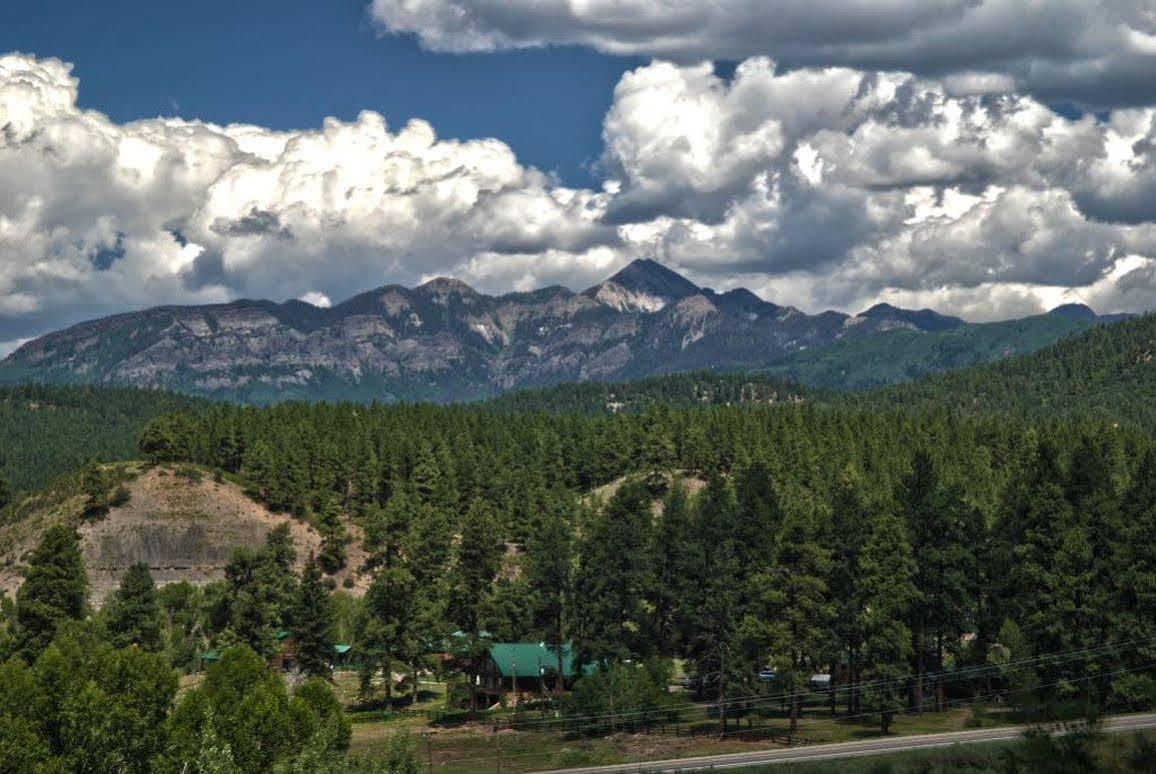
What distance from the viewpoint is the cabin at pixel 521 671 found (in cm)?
11225

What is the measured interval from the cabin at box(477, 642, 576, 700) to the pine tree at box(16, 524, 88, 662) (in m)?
38.1

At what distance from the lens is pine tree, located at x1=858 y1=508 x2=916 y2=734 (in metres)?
87.7

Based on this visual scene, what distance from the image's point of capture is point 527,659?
114 meters

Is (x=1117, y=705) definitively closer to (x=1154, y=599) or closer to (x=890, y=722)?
(x=1154, y=599)

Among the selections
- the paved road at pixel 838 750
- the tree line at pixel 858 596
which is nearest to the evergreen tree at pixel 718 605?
the tree line at pixel 858 596

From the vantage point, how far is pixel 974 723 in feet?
276

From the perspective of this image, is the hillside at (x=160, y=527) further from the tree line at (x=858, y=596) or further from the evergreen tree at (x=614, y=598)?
the evergreen tree at (x=614, y=598)

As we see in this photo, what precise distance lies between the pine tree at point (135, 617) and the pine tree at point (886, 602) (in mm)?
63192

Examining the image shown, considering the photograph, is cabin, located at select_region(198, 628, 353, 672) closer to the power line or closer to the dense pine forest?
the dense pine forest

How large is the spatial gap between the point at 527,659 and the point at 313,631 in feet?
64.4

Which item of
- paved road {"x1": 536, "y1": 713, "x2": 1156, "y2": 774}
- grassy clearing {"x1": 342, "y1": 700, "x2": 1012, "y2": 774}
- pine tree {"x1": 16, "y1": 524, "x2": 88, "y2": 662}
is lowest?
grassy clearing {"x1": 342, "y1": 700, "x2": 1012, "y2": 774}

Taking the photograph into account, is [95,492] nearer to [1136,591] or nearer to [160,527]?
[160,527]

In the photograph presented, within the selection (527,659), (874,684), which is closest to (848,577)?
(874,684)

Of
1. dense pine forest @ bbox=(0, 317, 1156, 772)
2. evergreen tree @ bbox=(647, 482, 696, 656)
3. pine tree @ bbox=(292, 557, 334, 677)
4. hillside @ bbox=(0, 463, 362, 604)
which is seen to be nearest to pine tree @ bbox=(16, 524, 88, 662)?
dense pine forest @ bbox=(0, 317, 1156, 772)
